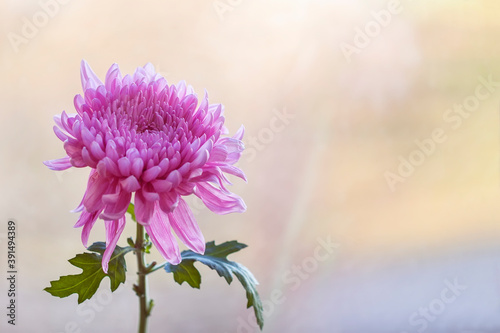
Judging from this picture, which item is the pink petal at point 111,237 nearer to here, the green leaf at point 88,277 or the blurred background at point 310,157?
the green leaf at point 88,277

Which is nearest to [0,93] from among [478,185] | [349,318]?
[349,318]

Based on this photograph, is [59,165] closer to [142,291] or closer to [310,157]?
[142,291]

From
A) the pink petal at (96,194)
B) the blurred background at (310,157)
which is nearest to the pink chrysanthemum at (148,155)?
the pink petal at (96,194)

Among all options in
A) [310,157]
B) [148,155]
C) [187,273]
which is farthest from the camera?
[310,157]

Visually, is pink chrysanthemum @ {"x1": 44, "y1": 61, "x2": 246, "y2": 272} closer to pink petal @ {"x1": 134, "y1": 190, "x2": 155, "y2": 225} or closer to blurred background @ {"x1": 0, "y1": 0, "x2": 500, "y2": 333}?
pink petal @ {"x1": 134, "y1": 190, "x2": 155, "y2": 225}

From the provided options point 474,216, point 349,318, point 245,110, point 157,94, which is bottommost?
point 349,318

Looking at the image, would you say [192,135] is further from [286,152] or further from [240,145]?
[286,152]

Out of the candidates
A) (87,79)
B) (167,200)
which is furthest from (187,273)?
(87,79)
